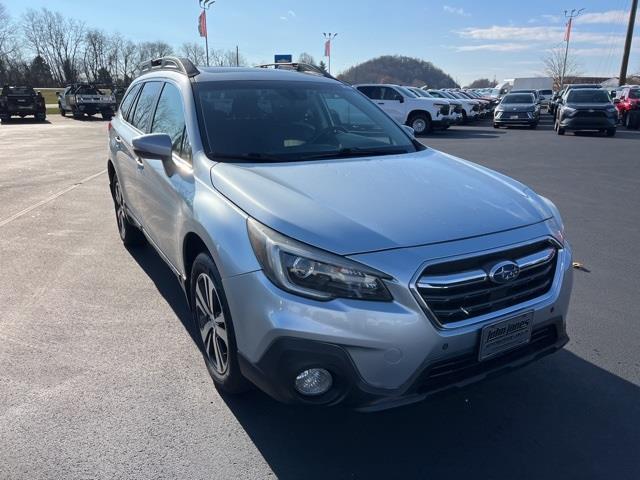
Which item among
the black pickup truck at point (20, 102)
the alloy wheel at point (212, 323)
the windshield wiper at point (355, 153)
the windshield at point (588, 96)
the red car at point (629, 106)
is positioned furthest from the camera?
the black pickup truck at point (20, 102)

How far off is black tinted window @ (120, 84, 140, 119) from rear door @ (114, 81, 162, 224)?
2.5 inches

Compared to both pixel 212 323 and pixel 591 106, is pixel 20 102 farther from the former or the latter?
pixel 212 323

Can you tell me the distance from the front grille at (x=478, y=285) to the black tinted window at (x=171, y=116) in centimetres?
204

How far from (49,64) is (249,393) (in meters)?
126

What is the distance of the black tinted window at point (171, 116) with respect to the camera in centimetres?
359

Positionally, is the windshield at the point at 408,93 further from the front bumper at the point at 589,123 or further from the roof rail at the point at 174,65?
the roof rail at the point at 174,65

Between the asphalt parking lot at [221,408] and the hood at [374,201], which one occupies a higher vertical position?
the hood at [374,201]

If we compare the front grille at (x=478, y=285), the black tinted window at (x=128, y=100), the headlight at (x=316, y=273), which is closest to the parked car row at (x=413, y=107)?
the black tinted window at (x=128, y=100)

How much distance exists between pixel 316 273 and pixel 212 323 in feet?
3.13

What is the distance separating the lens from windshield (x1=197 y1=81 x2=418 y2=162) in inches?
133

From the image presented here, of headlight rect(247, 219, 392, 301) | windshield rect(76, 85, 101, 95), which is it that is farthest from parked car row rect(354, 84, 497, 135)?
headlight rect(247, 219, 392, 301)

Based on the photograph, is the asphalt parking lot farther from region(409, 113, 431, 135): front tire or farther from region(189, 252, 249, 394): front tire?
region(409, 113, 431, 135): front tire

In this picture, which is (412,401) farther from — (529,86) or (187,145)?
(529,86)

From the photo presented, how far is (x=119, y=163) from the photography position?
5.27 m
